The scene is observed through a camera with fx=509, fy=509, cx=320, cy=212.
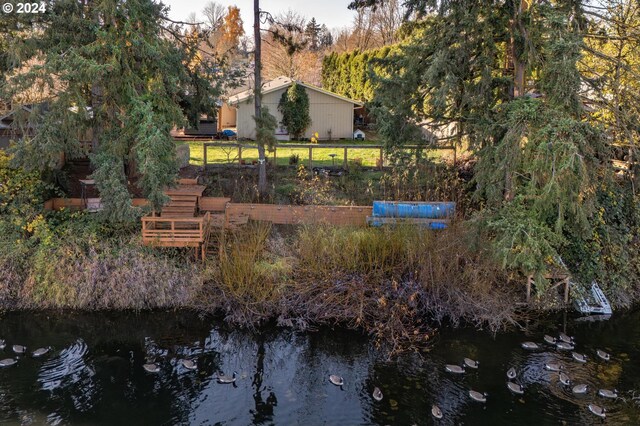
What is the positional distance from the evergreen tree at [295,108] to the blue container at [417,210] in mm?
13624

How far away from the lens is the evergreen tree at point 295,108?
84.2 feet

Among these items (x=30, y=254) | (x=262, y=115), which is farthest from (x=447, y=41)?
(x=30, y=254)

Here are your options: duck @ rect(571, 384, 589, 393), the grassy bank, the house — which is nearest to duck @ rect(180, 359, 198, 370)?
the grassy bank

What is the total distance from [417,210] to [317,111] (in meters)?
15.2

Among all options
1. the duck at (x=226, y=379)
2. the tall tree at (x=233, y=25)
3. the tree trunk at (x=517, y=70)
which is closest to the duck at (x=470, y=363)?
the tree trunk at (x=517, y=70)

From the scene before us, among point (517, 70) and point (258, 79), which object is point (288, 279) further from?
point (517, 70)

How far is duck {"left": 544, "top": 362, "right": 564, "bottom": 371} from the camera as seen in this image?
30.1 ft

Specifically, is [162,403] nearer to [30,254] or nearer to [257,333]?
[257,333]

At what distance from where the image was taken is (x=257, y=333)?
413 inches

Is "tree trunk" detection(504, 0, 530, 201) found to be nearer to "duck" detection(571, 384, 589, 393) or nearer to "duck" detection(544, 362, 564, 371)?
Answer: "duck" detection(544, 362, 564, 371)

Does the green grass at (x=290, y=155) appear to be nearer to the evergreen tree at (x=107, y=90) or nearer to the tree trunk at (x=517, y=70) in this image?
the tree trunk at (x=517, y=70)

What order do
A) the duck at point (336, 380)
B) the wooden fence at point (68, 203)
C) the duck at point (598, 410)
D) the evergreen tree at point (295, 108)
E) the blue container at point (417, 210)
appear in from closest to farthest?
the duck at point (598, 410) < the duck at point (336, 380) < the blue container at point (417, 210) < the wooden fence at point (68, 203) < the evergreen tree at point (295, 108)

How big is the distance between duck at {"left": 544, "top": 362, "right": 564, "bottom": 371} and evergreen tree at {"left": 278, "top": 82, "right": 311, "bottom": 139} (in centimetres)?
1874

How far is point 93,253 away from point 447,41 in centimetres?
977
